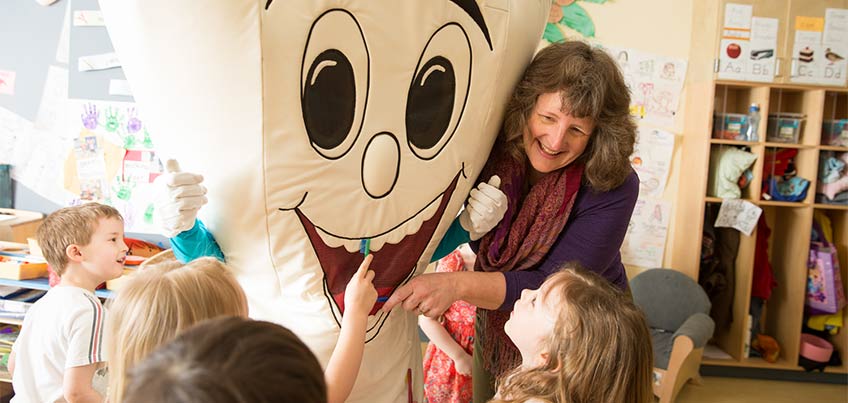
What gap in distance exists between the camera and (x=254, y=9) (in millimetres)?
953

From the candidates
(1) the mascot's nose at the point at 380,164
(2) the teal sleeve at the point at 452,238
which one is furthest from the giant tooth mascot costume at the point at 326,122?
(2) the teal sleeve at the point at 452,238

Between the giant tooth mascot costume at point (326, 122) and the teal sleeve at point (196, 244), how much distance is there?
20mm

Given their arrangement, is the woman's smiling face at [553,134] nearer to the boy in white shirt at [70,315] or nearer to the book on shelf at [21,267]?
the boy in white shirt at [70,315]

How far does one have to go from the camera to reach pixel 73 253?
1.66 meters

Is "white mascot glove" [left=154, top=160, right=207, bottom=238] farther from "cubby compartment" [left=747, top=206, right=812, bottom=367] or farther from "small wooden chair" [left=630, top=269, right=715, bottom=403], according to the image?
"cubby compartment" [left=747, top=206, right=812, bottom=367]

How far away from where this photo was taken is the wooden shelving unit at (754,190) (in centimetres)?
343

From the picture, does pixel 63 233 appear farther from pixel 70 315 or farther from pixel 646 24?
pixel 646 24

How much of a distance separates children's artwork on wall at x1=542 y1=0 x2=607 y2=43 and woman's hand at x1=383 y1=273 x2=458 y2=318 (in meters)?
2.55

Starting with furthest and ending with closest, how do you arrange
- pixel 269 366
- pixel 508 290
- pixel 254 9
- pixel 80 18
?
pixel 80 18, pixel 508 290, pixel 254 9, pixel 269 366

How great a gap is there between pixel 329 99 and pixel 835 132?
11.7 ft

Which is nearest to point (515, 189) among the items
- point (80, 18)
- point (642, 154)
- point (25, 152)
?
point (642, 154)

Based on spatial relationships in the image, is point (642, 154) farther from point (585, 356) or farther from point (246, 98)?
point (246, 98)

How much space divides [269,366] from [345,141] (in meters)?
0.63

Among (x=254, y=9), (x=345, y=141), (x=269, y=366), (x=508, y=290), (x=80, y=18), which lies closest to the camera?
(x=269, y=366)
